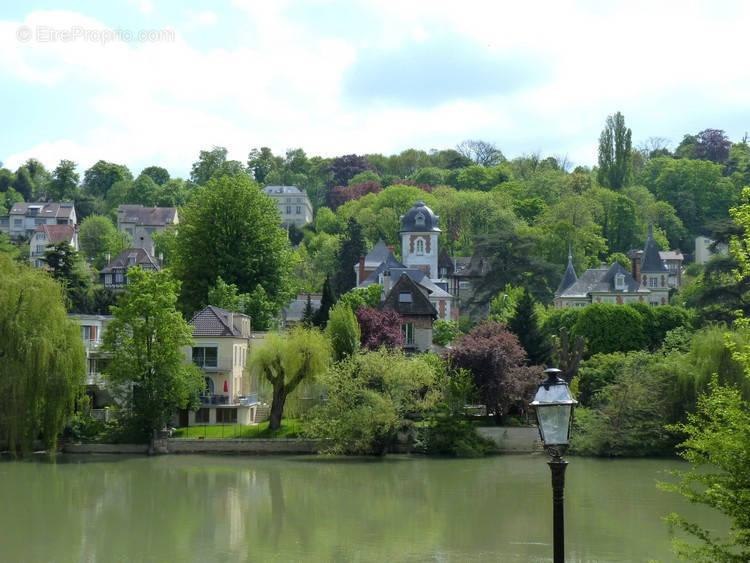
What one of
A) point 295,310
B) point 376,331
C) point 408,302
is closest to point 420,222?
point 295,310

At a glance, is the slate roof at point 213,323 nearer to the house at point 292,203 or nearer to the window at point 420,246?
the window at point 420,246

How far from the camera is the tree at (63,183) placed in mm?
180375

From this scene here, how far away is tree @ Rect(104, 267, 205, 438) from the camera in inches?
2130

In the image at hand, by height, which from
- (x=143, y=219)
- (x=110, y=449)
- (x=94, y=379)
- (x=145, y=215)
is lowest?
(x=110, y=449)

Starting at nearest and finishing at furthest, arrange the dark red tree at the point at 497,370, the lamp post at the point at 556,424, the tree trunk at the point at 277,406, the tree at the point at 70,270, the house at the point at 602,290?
the lamp post at the point at 556,424, the tree trunk at the point at 277,406, the dark red tree at the point at 497,370, the tree at the point at 70,270, the house at the point at 602,290

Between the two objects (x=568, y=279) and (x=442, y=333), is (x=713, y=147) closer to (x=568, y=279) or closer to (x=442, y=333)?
(x=568, y=279)

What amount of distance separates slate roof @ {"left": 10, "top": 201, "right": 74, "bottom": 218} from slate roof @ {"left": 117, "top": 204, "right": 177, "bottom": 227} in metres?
9.13

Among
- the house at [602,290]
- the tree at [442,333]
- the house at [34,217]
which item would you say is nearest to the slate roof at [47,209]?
the house at [34,217]

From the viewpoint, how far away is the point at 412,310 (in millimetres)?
72562

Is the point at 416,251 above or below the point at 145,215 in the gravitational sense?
below

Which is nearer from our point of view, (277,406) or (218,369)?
(277,406)

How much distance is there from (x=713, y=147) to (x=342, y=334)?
143 meters

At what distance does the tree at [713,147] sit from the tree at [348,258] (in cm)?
9459

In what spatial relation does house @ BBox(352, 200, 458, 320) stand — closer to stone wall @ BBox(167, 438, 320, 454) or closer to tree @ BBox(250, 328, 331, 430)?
tree @ BBox(250, 328, 331, 430)
